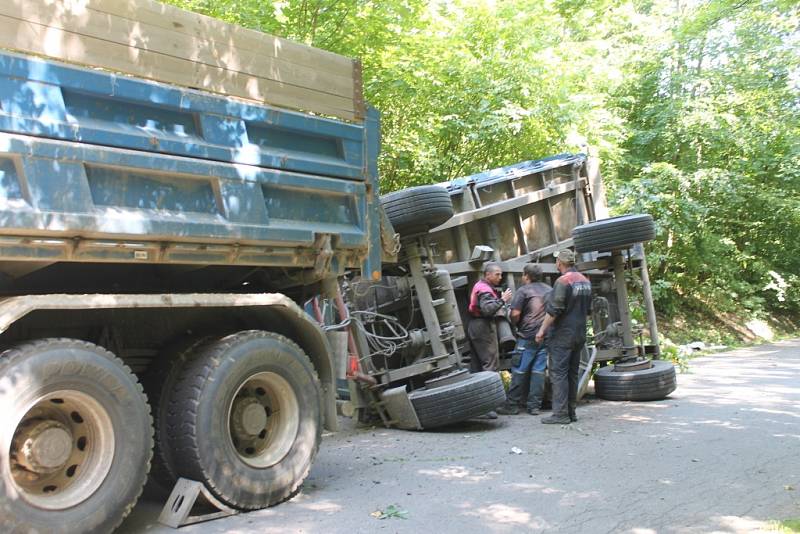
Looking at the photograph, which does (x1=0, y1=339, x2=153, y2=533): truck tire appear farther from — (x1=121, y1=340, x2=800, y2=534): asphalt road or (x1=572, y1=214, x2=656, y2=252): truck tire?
(x1=572, y1=214, x2=656, y2=252): truck tire

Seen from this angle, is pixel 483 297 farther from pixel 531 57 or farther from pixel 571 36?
pixel 571 36

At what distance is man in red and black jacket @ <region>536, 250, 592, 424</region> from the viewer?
755 cm

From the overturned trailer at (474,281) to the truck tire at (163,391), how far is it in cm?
175

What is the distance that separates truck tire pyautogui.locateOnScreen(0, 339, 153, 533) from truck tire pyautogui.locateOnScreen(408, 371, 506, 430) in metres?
3.25

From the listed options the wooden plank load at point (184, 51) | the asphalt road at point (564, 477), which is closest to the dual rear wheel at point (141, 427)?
the asphalt road at point (564, 477)

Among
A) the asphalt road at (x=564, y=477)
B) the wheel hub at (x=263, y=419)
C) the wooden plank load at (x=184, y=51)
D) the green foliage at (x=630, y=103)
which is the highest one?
the green foliage at (x=630, y=103)

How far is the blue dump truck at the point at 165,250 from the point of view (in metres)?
3.62

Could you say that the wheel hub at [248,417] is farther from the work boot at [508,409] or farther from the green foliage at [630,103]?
the green foliage at [630,103]

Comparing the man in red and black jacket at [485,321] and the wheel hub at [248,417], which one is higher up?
the man in red and black jacket at [485,321]

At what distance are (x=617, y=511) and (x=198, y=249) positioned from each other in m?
2.86

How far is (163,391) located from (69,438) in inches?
32.7

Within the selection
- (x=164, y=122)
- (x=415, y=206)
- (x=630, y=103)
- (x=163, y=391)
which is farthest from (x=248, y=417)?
(x=630, y=103)

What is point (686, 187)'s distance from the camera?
1723cm

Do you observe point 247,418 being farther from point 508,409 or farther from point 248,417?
point 508,409
